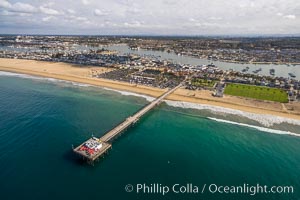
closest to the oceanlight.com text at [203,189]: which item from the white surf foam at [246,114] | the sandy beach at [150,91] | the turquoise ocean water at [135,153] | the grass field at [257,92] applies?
the turquoise ocean water at [135,153]

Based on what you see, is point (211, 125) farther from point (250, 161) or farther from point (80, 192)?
point (80, 192)

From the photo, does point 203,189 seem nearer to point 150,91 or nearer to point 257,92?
point 150,91

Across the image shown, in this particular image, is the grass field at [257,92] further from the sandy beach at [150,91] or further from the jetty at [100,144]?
the jetty at [100,144]

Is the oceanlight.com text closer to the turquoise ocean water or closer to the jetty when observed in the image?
the turquoise ocean water

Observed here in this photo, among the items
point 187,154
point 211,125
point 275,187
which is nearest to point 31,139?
point 187,154

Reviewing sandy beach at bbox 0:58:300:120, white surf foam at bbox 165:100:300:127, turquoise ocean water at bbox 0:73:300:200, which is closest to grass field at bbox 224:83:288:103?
sandy beach at bbox 0:58:300:120

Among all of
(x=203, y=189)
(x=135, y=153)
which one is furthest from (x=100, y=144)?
(x=203, y=189)
